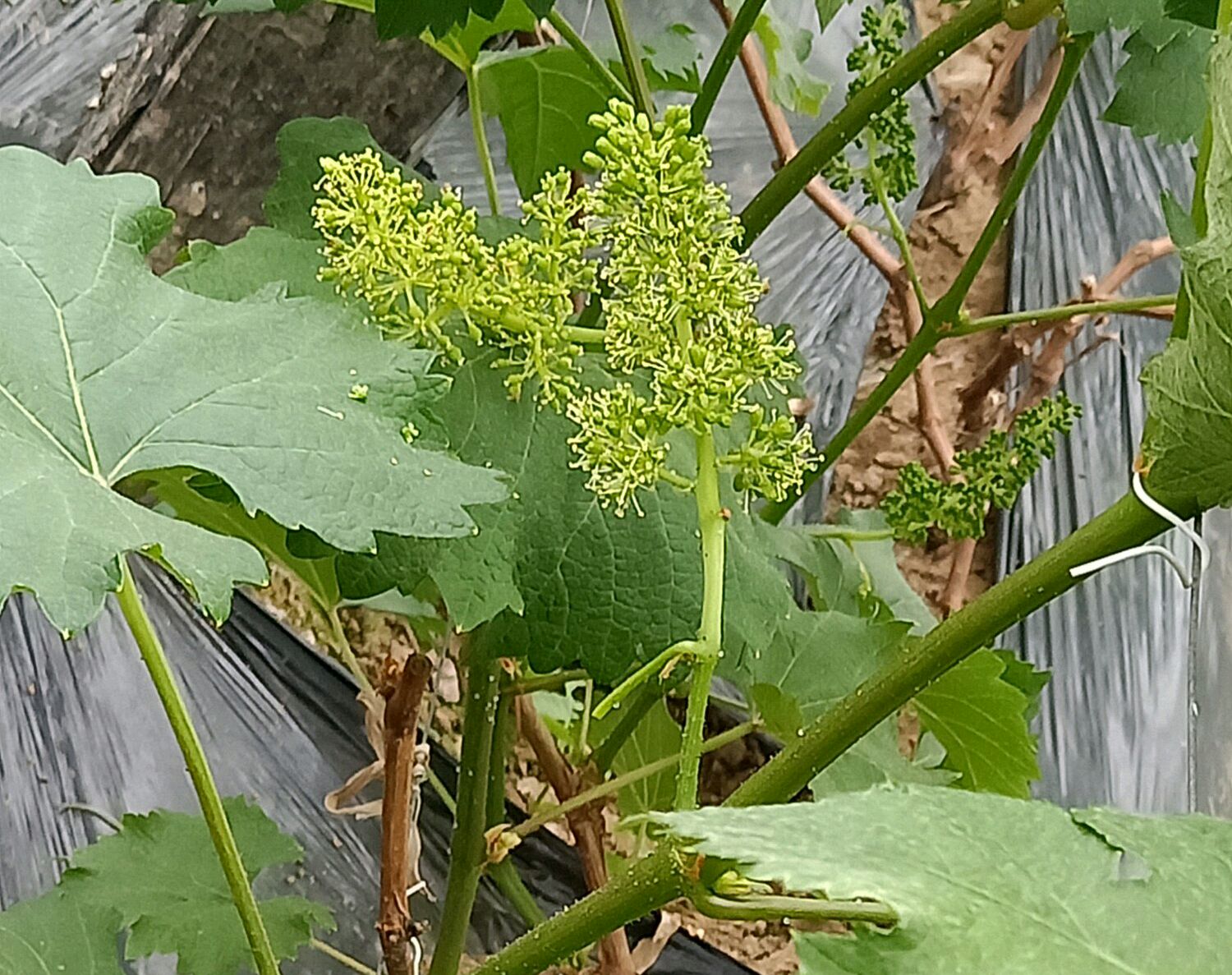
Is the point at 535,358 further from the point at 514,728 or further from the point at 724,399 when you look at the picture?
the point at 514,728

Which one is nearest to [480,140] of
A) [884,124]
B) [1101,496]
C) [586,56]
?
[586,56]

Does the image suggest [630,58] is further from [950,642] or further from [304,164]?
[950,642]

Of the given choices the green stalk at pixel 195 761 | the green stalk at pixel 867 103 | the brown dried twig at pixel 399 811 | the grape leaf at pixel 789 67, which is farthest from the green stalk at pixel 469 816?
the grape leaf at pixel 789 67

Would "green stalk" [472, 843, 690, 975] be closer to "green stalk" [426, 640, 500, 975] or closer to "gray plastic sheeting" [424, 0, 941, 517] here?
"green stalk" [426, 640, 500, 975]

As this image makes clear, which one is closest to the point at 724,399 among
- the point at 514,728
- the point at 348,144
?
the point at 348,144

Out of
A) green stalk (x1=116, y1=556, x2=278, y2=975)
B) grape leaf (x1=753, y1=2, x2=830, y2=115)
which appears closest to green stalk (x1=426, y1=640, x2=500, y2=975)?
green stalk (x1=116, y1=556, x2=278, y2=975)

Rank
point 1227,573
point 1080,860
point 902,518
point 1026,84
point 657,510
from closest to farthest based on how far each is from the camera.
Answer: point 1080,860, point 657,510, point 902,518, point 1227,573, point 1026,84
